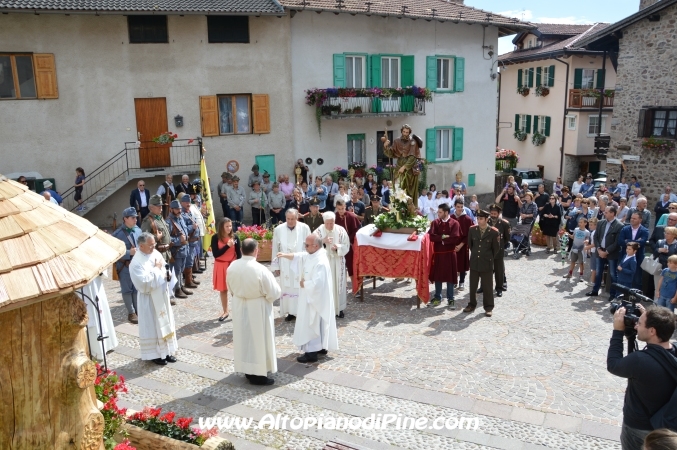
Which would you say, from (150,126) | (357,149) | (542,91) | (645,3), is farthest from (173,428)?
(542,91)

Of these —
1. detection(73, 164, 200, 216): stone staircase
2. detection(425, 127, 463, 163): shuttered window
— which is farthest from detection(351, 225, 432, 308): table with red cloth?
detection(425, 127, 463, 163): shuttered window

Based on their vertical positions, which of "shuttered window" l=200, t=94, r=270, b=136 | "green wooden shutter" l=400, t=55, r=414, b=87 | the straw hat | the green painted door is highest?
"green wooden shutter" l=400, t=55, r=414, b=87

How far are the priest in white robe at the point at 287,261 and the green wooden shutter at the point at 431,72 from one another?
48.2 ft

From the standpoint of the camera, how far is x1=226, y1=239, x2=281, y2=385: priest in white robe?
7.51 metres

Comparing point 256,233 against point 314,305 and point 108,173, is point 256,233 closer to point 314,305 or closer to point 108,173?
point 314,305

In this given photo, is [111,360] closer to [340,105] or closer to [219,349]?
[219,349]

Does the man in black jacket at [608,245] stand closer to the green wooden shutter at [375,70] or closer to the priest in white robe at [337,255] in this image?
the priest in white robe at [337,255]

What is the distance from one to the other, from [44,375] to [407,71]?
2125cm

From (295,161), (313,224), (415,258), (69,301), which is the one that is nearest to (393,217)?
(415,258)

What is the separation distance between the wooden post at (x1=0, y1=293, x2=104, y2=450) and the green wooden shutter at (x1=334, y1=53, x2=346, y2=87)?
1897cm

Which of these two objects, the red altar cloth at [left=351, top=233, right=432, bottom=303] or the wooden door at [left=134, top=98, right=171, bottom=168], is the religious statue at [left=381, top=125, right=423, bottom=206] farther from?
the wooden door at [left=134, top=98, right=171, bottom=168]

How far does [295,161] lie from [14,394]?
18.4 meters

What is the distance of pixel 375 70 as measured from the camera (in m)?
22.4

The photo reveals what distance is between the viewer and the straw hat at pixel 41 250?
279 centimetres
